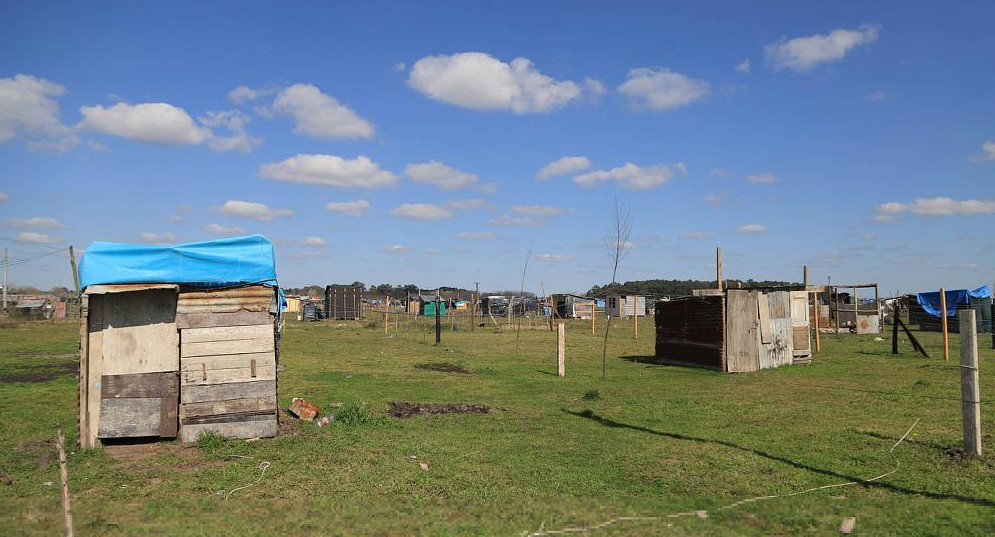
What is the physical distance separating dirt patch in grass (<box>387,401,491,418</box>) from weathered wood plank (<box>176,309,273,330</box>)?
313cm

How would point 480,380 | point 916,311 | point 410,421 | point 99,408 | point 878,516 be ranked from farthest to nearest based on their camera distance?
point 916,311 < point 480,380 < point 410,421 < point 99,408 < point 878,516

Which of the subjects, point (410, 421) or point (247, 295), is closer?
point (247, 295)

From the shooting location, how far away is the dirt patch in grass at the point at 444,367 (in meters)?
20.2

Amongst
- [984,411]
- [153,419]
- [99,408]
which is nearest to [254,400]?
[153,419]

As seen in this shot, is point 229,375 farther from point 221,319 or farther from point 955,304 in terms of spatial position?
point 955,304

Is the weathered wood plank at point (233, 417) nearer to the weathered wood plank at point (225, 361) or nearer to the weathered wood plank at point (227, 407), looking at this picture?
the weathered wood plank at point (227, 407)

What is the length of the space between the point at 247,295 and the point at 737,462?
26.0 feet

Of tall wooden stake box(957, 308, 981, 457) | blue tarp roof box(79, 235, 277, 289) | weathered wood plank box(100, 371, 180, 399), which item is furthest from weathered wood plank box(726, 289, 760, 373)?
weathered wood plank box(100, 371, 180, 399)

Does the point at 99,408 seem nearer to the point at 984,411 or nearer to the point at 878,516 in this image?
the point at 878,516

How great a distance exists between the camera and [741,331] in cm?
1978

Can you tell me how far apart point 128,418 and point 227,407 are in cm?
144

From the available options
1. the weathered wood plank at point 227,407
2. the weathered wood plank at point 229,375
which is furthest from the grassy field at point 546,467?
the weathered wood plank at point 229,375

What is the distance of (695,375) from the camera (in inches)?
738

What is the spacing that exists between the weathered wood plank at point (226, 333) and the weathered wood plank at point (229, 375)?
1.46 feet
